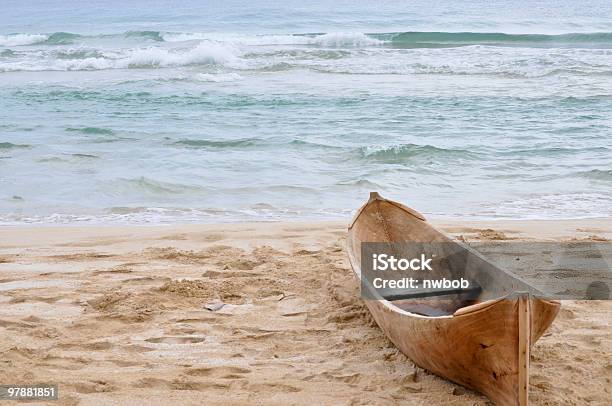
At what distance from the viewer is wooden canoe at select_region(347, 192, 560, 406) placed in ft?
10.2

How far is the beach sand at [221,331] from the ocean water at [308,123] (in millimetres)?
1698

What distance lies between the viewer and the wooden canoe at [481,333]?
10.2 ft

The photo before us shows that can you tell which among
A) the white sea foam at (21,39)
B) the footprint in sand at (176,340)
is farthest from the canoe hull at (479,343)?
the white sea foam at (21,39)

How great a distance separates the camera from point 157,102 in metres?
15.6

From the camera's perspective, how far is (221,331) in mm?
4488

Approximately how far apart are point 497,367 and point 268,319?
1.79 meters

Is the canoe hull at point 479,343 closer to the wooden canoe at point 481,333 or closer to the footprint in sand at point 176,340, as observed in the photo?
the wooden canoe at point 481,333

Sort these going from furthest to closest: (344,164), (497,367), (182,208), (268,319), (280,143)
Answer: (280,143)
(344,164)
(182,208)
(268,319)
(497,367)

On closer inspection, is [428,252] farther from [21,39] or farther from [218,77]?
[21,39]

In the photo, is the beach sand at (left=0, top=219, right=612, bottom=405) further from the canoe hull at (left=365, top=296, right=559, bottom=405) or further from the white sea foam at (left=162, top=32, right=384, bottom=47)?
the white sea foam at (left=162, top=32, right=384, bottom=47)

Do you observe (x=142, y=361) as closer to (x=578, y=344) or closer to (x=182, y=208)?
(x=578, y=344)

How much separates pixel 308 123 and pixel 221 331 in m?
8.65

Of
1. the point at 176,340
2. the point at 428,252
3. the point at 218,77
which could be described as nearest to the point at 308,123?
the point at 218,77

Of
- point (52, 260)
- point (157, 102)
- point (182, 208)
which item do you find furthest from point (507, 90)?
point (52, 260)
